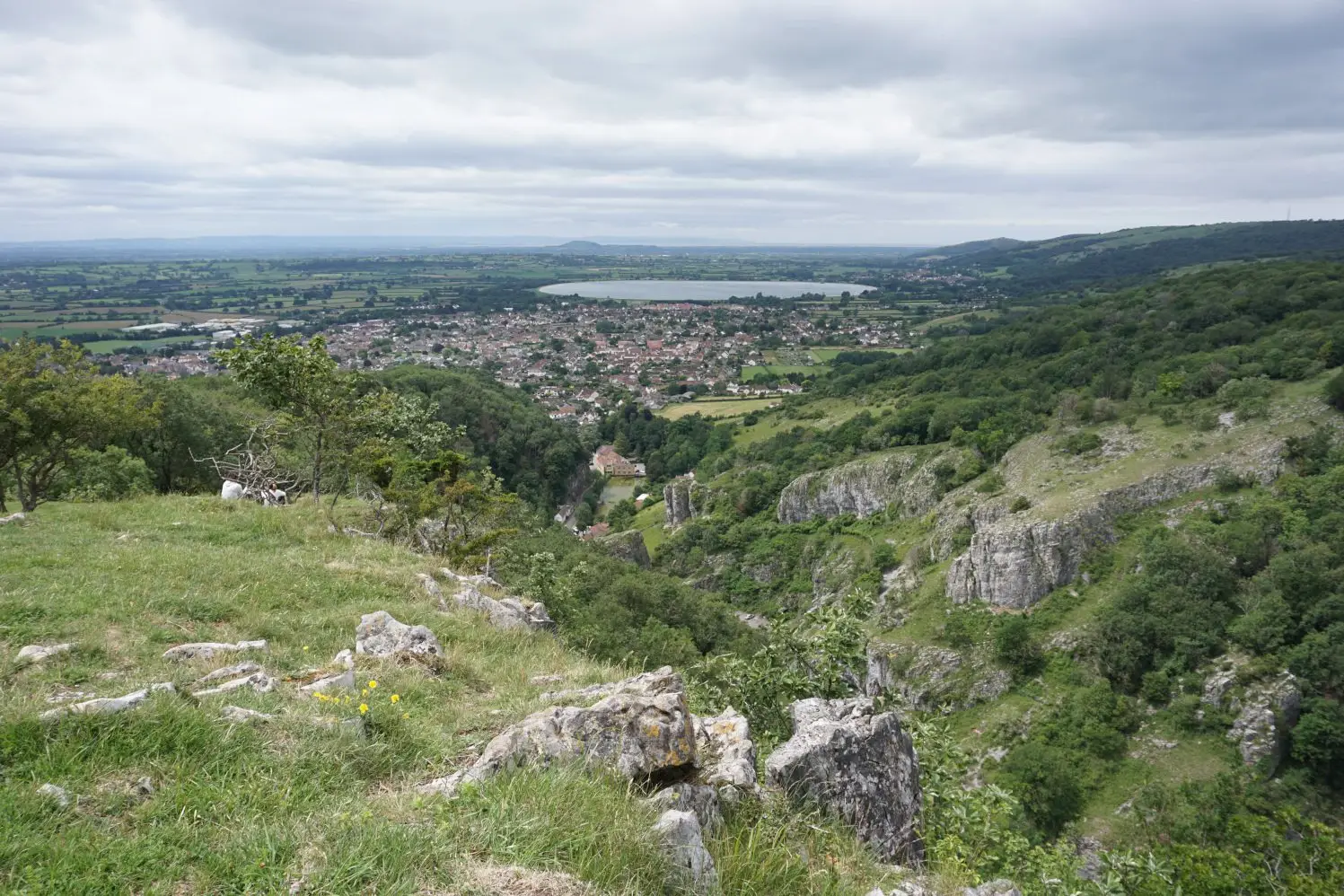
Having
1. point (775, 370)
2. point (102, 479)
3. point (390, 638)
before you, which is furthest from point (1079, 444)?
point (775, 370)

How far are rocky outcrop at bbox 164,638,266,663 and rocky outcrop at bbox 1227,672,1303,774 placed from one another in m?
29.6

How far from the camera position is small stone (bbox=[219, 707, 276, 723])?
4.92m

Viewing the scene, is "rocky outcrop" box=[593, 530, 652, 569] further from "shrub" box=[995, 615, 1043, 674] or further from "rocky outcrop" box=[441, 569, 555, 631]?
"rocky outcrop" box=[441, 569, 555, 631]

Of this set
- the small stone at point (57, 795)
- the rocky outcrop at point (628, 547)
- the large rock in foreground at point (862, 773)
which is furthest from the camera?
the rocky outcrop at point (628, 547)

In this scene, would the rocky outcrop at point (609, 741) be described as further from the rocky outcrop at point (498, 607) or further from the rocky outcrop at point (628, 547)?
the rocky outcrop at point (628, 547)

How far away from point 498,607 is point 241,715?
22.4 ft

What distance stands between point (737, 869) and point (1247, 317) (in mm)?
72370

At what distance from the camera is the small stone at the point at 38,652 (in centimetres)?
582

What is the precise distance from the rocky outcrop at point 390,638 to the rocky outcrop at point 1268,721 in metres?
27.9

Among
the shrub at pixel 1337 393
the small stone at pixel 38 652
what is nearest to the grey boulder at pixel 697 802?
the small stone at pixel 38 652

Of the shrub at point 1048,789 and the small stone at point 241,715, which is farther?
the shrub at point 1048,789

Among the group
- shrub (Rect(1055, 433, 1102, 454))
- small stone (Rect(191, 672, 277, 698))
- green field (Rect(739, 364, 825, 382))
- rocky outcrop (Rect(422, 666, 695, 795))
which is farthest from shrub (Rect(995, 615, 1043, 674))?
green field (Rect(739, 364, 825, 382))

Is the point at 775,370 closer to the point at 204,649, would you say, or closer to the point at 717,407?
the point at 717,407

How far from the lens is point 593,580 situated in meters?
29.0
